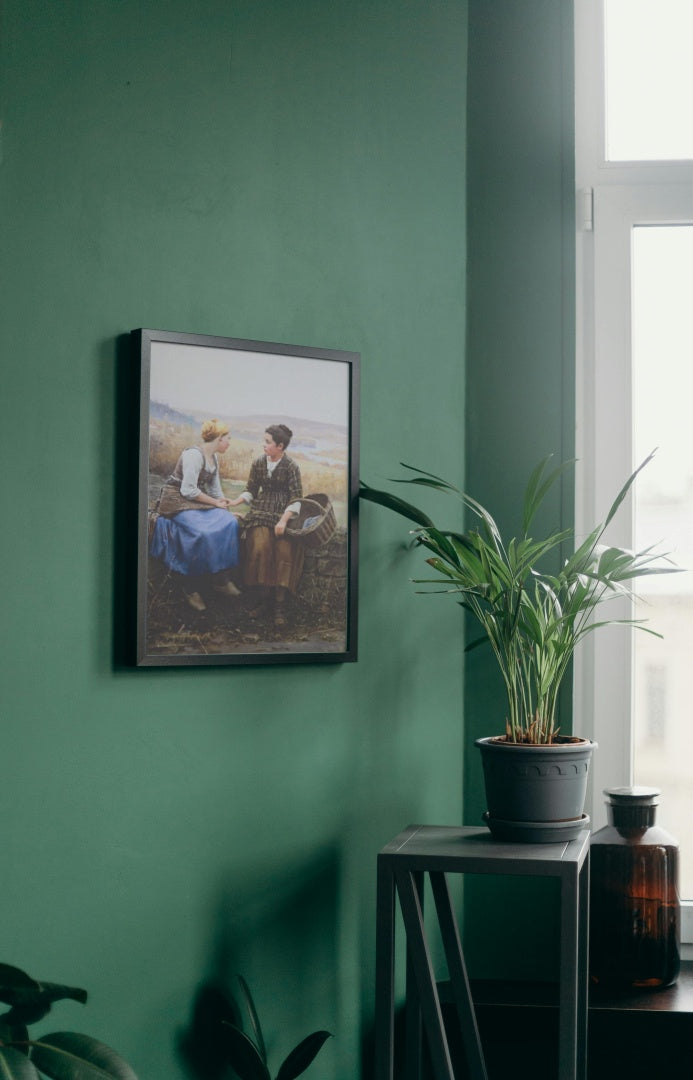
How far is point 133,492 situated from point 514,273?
1.22 metres

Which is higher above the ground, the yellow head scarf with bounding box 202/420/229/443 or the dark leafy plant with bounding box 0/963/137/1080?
the yellow head scarf with bounding box 202/420/229/443

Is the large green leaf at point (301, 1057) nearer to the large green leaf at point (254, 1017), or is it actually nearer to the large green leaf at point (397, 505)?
the large green leaf at point (254, 1017)

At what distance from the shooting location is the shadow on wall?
214 cm

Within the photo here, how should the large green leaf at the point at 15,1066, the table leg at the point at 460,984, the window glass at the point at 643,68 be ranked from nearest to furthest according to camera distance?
the large green leaf at the point at 15,1066 → the table leg at the point at 460,984 → the window glass at the point at 643,68

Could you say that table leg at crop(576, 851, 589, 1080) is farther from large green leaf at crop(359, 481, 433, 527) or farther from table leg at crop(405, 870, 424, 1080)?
large green leaf at crop(359, 481, 433, 527)

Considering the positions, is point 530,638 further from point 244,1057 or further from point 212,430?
point 244,1057

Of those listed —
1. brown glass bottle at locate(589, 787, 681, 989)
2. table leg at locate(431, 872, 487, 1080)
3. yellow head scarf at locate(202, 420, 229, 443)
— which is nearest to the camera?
yellow head scarf at locate(202, 420, 229, 443)

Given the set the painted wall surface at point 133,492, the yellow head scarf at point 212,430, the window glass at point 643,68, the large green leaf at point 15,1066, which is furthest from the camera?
the window glass at point 643,68

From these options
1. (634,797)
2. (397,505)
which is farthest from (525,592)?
(634,797)

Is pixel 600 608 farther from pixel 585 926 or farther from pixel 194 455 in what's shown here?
pixel 194 455

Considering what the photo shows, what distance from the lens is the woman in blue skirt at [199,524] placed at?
2100 millimetres

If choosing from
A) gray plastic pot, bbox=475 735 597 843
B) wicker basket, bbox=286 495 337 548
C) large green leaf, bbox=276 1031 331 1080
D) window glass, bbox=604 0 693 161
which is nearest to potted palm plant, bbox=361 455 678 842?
gray plastic pot, bbox=475 735 597 843

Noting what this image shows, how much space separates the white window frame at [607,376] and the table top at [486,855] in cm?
54

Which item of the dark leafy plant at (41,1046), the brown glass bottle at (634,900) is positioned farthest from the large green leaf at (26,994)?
the brown glass bottle at (634,900)
